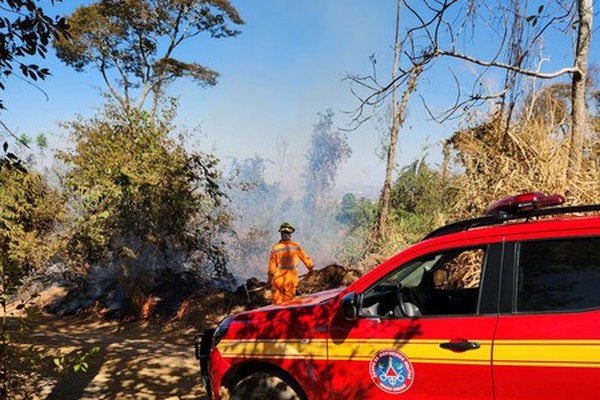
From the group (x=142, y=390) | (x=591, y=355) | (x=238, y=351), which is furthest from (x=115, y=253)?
(x=591, y=355)

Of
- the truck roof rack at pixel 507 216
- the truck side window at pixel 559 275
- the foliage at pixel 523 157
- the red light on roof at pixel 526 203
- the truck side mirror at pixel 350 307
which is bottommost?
the truck side mirror at pixel 350 307

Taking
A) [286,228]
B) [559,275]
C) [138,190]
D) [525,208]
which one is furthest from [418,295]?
[138,190]

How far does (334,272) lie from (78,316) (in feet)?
26.7

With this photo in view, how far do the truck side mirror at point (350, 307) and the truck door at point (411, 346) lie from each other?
2cm

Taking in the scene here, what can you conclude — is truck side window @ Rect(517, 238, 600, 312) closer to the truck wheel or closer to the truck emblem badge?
the truck emblem badge

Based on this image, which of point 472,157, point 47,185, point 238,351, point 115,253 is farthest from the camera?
point 47,185

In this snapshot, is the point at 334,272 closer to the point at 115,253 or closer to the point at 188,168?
the point at 188,168

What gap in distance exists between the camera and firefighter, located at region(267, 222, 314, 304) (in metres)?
7.50

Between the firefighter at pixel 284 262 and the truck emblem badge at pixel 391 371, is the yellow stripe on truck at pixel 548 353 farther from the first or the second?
the firefighter at pixel 284 262

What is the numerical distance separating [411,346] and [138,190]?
10.6m

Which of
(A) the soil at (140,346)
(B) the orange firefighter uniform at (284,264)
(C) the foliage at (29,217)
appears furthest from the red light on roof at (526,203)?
(C) the foliage at (29,217)

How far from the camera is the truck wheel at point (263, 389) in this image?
131 inches

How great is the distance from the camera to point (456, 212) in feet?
28.0

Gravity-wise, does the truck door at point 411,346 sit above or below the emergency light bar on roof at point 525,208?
below
